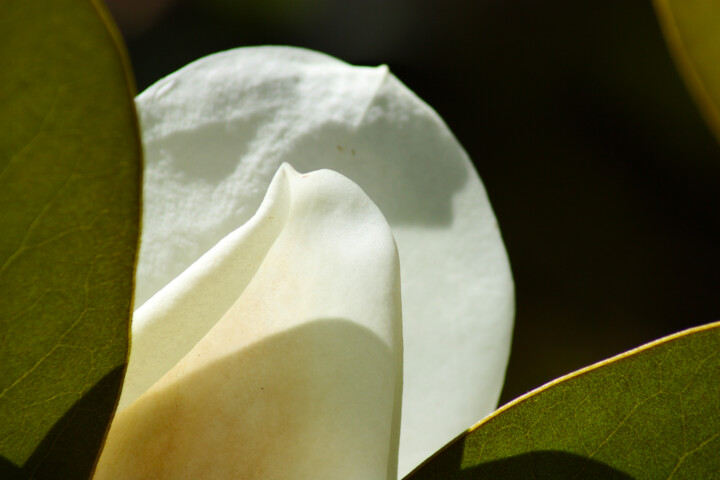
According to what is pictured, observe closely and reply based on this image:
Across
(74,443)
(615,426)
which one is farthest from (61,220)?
(615,426)

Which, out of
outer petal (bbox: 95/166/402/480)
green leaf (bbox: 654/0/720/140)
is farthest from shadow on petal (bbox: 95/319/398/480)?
green leaf (bbox: 654/0/720/140)

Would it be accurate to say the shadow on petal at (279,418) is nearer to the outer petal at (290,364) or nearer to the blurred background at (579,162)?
the outer petal at (290,364)

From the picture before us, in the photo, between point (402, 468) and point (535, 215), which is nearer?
point (402, 468)

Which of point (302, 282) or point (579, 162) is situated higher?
point (302, 282)

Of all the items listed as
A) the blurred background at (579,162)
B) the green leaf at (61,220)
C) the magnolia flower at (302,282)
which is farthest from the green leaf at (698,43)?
the blurred background at (579,162)

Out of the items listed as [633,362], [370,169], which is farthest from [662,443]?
[370,169]

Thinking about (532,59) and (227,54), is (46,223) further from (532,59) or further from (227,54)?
(532,59)

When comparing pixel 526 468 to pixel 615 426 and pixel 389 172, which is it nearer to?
pixel 615 426
